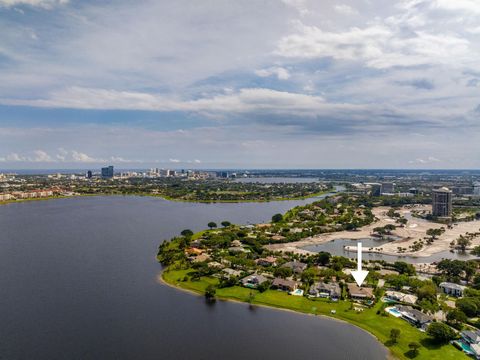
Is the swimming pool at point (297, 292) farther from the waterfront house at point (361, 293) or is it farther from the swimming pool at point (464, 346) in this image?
the swimming pool at point (464, 346)

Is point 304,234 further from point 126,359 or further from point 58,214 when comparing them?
point 58,214

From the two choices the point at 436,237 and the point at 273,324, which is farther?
the point at 436,237

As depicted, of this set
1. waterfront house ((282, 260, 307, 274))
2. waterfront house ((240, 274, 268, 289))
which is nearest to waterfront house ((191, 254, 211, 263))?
waterfront house ((240, 274, 268, 289))

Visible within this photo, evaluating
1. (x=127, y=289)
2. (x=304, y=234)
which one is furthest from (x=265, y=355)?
(x=304, y=234)

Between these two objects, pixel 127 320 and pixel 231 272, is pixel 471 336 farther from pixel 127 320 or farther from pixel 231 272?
pixel 127 320

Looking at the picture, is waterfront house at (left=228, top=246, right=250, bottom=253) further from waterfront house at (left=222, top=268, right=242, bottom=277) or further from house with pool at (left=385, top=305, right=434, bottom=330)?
house with pool at (left=385, top=305, right=434, bottom=330)

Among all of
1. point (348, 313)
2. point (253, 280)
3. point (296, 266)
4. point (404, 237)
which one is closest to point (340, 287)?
point (348, 313)
